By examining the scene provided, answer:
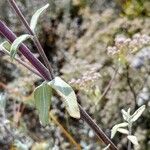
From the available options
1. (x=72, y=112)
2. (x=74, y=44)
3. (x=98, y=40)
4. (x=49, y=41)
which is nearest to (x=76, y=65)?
(x=98, y=40)

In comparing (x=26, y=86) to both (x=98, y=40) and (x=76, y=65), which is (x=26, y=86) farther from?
(x=98, y=40)

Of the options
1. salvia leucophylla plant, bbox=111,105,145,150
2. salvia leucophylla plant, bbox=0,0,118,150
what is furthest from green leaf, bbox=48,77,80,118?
salvia leucophylla plant, bbox=111,105,145,150

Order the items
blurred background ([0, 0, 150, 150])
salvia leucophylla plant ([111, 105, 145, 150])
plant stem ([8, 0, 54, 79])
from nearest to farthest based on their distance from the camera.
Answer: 1. plant stem ([8, 0, 54, 79])
2. salvia leucophylla plant ([111, 105, 145, 150])
3. blurred background ([0, 0, 150, 150])

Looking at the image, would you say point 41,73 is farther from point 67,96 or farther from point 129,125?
point 129,125

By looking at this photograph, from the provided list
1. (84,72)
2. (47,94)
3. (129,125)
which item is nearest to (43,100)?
(47,94)

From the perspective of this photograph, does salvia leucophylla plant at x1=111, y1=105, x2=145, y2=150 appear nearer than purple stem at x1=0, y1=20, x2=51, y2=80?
No

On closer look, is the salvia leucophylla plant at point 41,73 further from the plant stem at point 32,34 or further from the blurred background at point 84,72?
the blurred background at point 84,72

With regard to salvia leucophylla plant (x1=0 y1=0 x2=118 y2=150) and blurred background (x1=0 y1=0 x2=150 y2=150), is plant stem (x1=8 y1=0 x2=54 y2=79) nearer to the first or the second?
salvia leucophylla plant (x1=0 y1=0 x2=118 y2=150)
